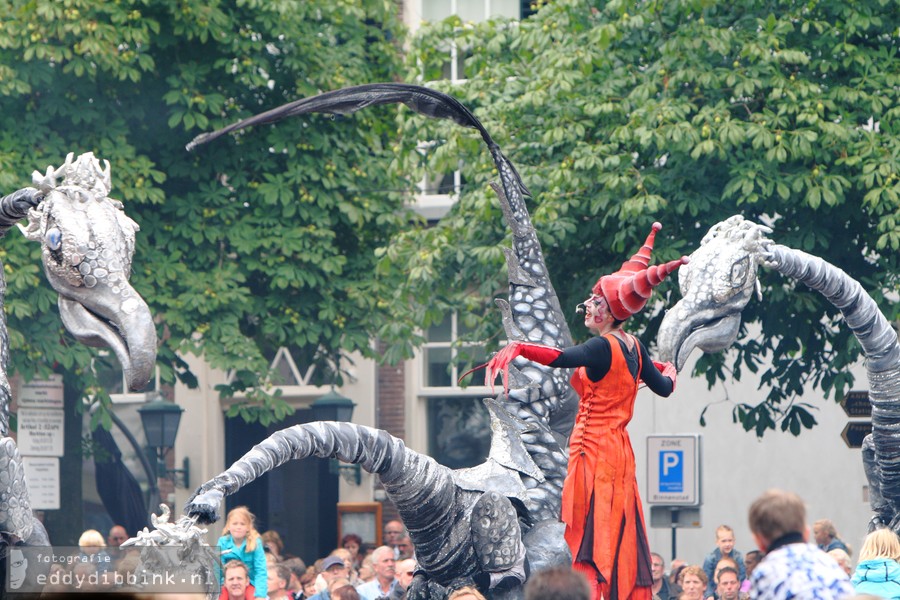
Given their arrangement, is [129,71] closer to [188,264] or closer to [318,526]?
[188,264]

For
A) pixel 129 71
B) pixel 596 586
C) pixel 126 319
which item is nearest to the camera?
pixel 126 319

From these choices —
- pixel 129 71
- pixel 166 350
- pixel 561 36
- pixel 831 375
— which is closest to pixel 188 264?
pixel 166 350

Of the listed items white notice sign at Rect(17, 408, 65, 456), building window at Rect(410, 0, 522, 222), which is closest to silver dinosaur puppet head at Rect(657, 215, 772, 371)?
white notice sign at Rect(17, 408, 65, 456)

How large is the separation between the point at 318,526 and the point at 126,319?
15428 millimetres

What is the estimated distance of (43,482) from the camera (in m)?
16.8

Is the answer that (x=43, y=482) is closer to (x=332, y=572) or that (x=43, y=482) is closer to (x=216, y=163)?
(x=216, y=163)

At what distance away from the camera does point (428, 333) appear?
23.0 m

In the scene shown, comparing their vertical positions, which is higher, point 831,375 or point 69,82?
point 69,82

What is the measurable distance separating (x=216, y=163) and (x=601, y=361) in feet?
29.1

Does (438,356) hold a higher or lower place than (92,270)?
higher

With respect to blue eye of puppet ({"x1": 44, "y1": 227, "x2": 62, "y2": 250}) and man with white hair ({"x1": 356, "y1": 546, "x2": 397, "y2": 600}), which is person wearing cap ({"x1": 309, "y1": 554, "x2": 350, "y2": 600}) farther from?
blue eye of puppet ({"x1": 44, "y1": 227, "x2": 62, "y2": 250})

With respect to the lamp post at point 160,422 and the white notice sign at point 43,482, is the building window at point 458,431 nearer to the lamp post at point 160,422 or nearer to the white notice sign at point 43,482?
the lamp post at point 160,422

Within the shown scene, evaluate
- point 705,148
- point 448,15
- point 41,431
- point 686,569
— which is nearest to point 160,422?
point 41,431

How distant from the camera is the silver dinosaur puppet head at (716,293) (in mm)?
9805
